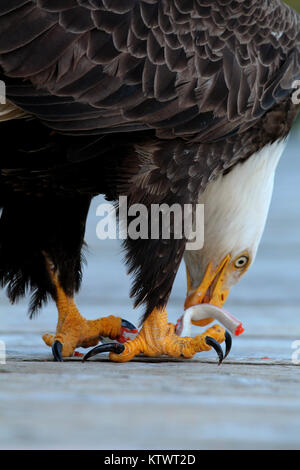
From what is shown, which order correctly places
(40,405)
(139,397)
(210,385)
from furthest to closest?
(210,385) < (139,397) < (40,405)

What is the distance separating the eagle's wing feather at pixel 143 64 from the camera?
3580 mm

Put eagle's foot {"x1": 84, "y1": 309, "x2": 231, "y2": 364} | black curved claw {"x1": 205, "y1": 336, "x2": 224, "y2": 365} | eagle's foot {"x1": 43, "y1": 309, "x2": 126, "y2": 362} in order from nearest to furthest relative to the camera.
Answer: black curved claw {"x1": 205, "y1": 336, "x2": 224, "y2": 365}
eagle's foot {"x1": 84, "y1": 309, "x2": 231, "y2": 364}
eagle's foot {"x1": 43, "y1": 309, "x2": 126, "y2": 362}

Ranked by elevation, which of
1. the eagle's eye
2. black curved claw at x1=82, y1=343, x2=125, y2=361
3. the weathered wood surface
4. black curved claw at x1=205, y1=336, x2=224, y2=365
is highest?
the eagle's eye

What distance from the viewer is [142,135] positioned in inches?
150

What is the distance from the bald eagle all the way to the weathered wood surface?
12.8 inches

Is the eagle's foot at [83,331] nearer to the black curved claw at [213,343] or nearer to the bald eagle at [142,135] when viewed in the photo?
the bald eagle at [142,135]

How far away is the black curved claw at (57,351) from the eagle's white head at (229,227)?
77 centimetres

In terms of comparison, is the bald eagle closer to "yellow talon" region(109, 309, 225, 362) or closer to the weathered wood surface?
"yellow talon" region(109, 309, 225, 362)

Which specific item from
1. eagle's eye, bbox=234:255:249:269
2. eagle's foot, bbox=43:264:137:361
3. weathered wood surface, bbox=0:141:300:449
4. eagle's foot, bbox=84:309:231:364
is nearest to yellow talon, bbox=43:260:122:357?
eagle's foot, bbox=43:264:137:361

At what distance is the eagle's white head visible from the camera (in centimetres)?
443
